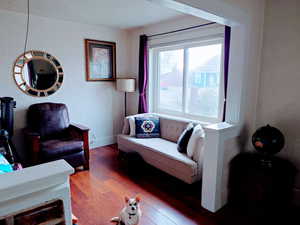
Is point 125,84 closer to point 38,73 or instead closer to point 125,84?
point 125,84

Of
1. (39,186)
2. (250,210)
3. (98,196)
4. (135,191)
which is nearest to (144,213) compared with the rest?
(135,191)

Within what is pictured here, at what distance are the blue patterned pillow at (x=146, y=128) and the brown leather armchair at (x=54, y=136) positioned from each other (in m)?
0.83

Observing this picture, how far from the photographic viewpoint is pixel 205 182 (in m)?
2.24

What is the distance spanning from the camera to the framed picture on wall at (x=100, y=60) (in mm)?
3848

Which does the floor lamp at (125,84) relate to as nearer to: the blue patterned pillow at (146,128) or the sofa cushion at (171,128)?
the blue patterned pillow at (146,128)

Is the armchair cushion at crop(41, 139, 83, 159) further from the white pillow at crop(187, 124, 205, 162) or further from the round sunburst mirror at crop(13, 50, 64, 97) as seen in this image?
the white pillow at crop(187, 124, 205, 162)

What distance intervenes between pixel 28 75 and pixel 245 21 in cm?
314

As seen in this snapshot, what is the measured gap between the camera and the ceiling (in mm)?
2691

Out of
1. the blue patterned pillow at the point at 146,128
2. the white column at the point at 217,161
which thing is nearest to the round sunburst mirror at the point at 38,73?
the blue patterned pillow at the point at 146,128

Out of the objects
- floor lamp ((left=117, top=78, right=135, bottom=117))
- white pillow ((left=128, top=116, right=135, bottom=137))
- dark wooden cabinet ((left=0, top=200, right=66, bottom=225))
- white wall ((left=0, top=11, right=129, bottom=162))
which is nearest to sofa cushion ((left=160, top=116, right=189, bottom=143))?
white pillow ((left=128, top=116, right=135, bottom=137))

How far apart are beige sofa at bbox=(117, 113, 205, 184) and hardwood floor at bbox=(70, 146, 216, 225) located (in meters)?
0.20

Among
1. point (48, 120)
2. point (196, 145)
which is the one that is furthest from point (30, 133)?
point (196, 145)

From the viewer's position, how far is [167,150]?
9.41 feet

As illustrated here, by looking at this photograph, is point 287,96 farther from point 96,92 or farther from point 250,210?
point 96,92
